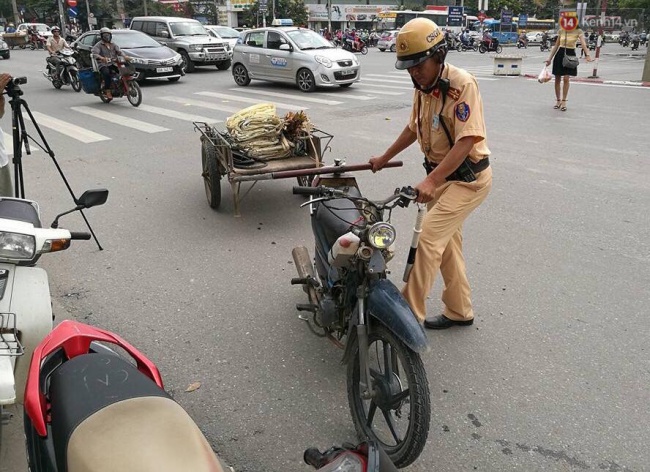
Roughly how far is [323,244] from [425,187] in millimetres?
776

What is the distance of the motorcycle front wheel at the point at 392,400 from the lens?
2467 millimetres

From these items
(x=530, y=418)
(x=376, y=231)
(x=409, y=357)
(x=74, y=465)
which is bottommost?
(x=530, y=418)

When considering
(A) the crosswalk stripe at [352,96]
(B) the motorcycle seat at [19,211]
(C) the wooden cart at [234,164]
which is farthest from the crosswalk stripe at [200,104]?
(B) the motorcycle seat at [19,211]

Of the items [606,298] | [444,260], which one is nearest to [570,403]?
[444,260]

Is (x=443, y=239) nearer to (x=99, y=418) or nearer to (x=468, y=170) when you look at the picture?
(x=468, y=170)

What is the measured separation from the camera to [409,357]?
98.3 inches

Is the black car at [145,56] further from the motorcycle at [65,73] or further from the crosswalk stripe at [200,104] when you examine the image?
the crosswalk stripe at [200,104]

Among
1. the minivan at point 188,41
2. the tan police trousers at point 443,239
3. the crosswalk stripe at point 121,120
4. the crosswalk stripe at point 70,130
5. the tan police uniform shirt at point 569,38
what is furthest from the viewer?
the minivan at point 188,41

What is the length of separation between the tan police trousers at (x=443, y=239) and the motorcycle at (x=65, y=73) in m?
14.4

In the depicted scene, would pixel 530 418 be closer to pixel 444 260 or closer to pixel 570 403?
pixel 570 403

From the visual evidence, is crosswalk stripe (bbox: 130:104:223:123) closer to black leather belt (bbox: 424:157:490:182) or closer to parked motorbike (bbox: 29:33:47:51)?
black leather belt (bbox: 424:157:490:182)

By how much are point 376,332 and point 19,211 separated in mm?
2179

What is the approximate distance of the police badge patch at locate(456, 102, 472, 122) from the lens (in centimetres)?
308

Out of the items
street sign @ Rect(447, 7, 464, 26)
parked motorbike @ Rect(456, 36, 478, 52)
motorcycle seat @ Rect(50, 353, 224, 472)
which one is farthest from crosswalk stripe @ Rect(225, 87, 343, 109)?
street sign @ Rect(447, 7, 464, 26)
